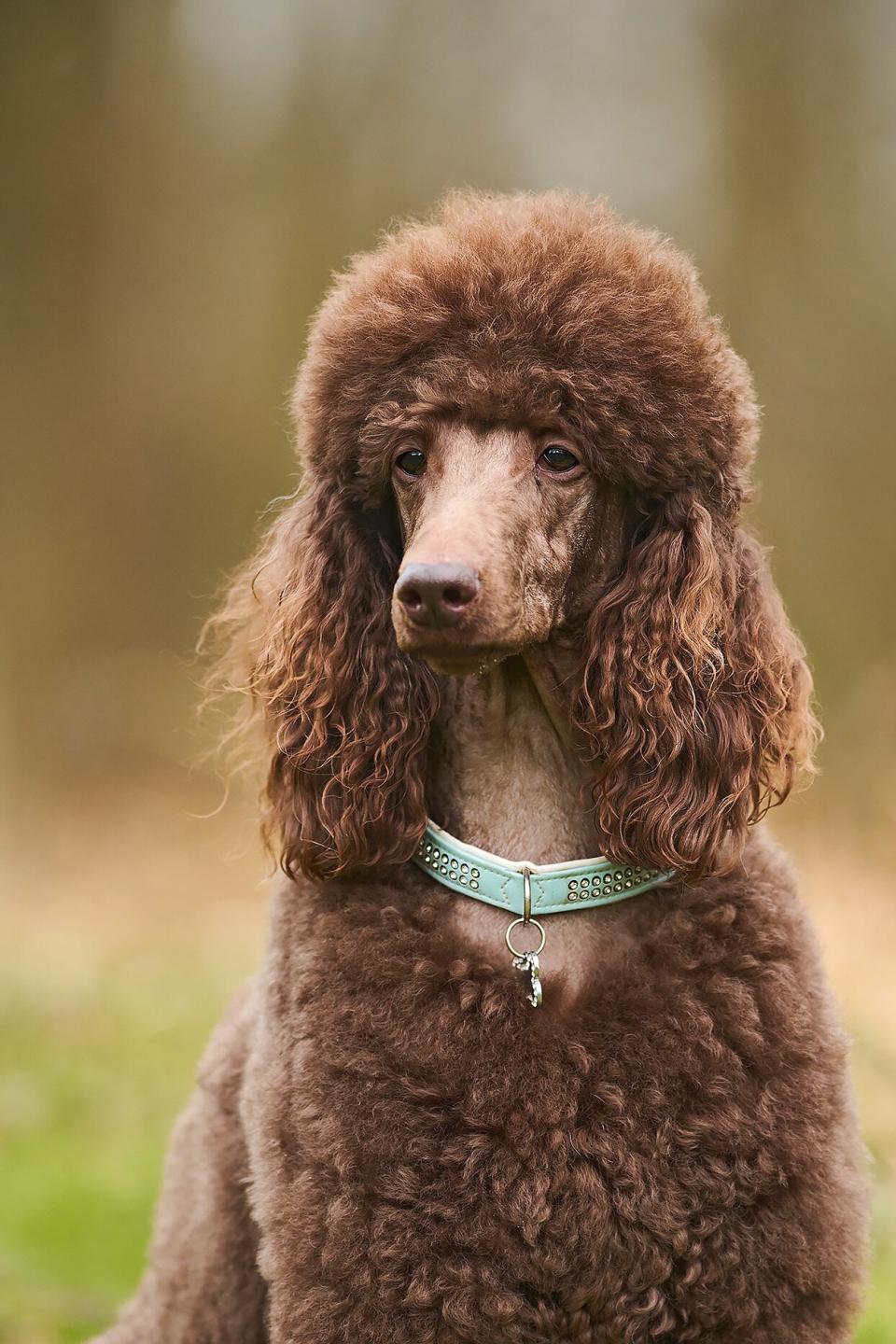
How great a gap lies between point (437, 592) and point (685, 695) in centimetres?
54

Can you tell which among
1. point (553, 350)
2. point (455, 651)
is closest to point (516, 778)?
point (455, 651)

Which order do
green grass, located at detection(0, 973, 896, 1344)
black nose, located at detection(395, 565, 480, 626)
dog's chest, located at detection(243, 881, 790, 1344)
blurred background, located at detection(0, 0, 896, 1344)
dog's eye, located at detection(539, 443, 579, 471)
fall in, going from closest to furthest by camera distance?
black nose, located at detection(395, 565, 480, 626) < dog's chest, located at detection(243, 881, 790, 1344) < dog's eye, located at detection(539, 443, 579, 471) < green grass, located at detection(0, 973, 896, 1344) < blurred background, located at detection(0, 0, 896, 1344)

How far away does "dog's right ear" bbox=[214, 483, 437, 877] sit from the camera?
2426 millimetres

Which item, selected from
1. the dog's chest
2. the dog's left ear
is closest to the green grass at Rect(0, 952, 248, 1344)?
the dog's chest

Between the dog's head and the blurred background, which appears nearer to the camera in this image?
the dog's head

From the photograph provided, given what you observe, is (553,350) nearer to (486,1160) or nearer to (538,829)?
(538,829)

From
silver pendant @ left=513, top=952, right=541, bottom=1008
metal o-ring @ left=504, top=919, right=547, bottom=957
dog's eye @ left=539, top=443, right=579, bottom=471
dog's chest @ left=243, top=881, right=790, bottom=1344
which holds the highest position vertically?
dog's eye @ left=539, top=443, right=579, bottom=471

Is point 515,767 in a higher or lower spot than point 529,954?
higher

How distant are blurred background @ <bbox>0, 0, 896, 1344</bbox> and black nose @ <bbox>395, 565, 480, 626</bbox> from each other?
372 cm

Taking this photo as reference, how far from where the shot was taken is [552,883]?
7.75ft

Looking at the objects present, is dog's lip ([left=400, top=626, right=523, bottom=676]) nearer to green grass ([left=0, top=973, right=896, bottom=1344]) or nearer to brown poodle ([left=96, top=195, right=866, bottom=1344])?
brown poodle ([left=96, top=195, right=866, bottom=1344])

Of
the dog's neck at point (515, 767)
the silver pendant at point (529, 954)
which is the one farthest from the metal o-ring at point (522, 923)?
the dog's neck at point (515, 767)

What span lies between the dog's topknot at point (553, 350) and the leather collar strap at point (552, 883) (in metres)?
0.61

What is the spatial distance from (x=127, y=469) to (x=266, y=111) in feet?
6.44
